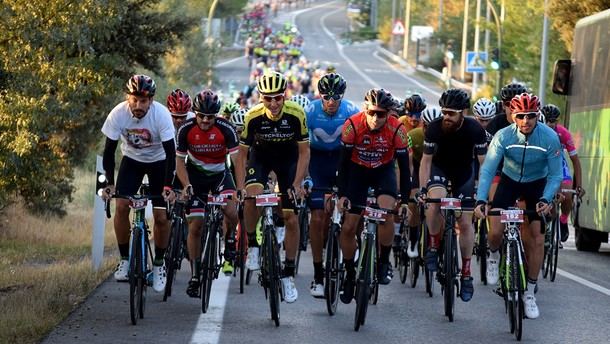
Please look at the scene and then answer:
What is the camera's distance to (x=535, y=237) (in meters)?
12.5

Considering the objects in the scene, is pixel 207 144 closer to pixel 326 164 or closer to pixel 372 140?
pixel 326 164

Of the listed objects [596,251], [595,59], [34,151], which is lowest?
[596,251]

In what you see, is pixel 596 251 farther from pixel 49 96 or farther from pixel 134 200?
pixel 134 200

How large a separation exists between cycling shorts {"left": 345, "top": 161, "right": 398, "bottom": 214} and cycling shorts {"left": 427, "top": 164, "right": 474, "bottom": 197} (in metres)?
1.14

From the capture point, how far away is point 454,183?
46.0 feet

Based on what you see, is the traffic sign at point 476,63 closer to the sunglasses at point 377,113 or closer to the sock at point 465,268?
the sock at point 465,268

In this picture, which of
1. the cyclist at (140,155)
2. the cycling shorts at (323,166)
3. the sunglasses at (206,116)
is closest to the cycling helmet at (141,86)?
the cyclist at (140,155)

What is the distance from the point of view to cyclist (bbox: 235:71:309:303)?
13.0 meters

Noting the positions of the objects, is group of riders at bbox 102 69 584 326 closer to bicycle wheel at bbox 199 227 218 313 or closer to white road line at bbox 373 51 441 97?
bicycle wheel at bbox 199 227 218 313

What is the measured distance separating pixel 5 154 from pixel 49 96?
3.58 feet

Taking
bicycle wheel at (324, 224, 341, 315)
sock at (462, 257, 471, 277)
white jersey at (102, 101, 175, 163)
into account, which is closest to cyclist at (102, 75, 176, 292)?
white jersey at (102, 101, 175, 163)

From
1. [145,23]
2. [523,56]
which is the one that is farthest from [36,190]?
[523,56]

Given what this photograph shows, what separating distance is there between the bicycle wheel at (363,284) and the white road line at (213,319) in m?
1.06

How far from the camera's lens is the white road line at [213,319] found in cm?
1138
